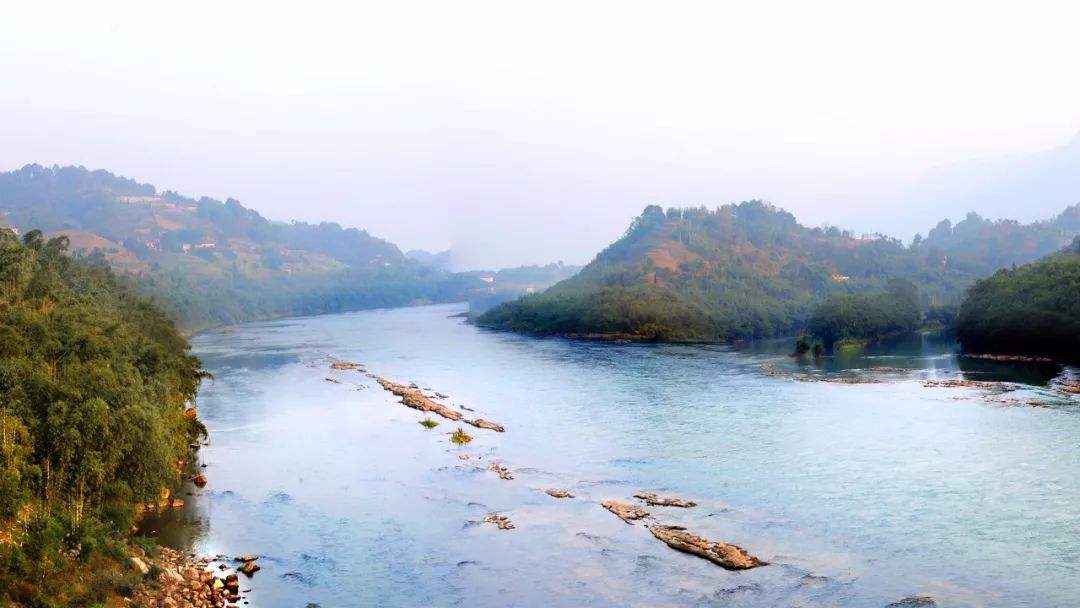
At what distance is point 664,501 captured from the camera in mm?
33719

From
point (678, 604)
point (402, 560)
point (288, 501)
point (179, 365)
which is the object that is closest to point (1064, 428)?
point (678, 604)

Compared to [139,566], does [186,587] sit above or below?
below

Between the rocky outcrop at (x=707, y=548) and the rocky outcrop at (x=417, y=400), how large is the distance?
27.1 meters

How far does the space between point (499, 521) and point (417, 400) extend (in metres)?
30.2

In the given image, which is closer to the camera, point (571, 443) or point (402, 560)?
point (402, 560)

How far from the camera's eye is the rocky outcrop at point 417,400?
5672cm

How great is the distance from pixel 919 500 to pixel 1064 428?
1594 cm

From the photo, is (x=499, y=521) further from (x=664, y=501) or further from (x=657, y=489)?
(x=657, y=489)

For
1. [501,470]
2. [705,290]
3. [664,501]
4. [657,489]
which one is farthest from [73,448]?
[705,290]

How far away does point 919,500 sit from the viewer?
107ft

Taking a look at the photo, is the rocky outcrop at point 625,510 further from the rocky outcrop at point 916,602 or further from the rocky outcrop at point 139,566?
the rocky outcrop at point 139,566

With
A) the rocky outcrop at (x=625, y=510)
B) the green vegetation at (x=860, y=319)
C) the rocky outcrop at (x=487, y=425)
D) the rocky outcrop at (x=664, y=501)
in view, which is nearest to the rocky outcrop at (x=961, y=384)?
the rocky outcrop at (x=487, y=425)

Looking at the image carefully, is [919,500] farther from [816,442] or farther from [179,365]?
[179,365]

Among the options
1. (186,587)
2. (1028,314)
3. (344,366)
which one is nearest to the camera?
(186,587)
